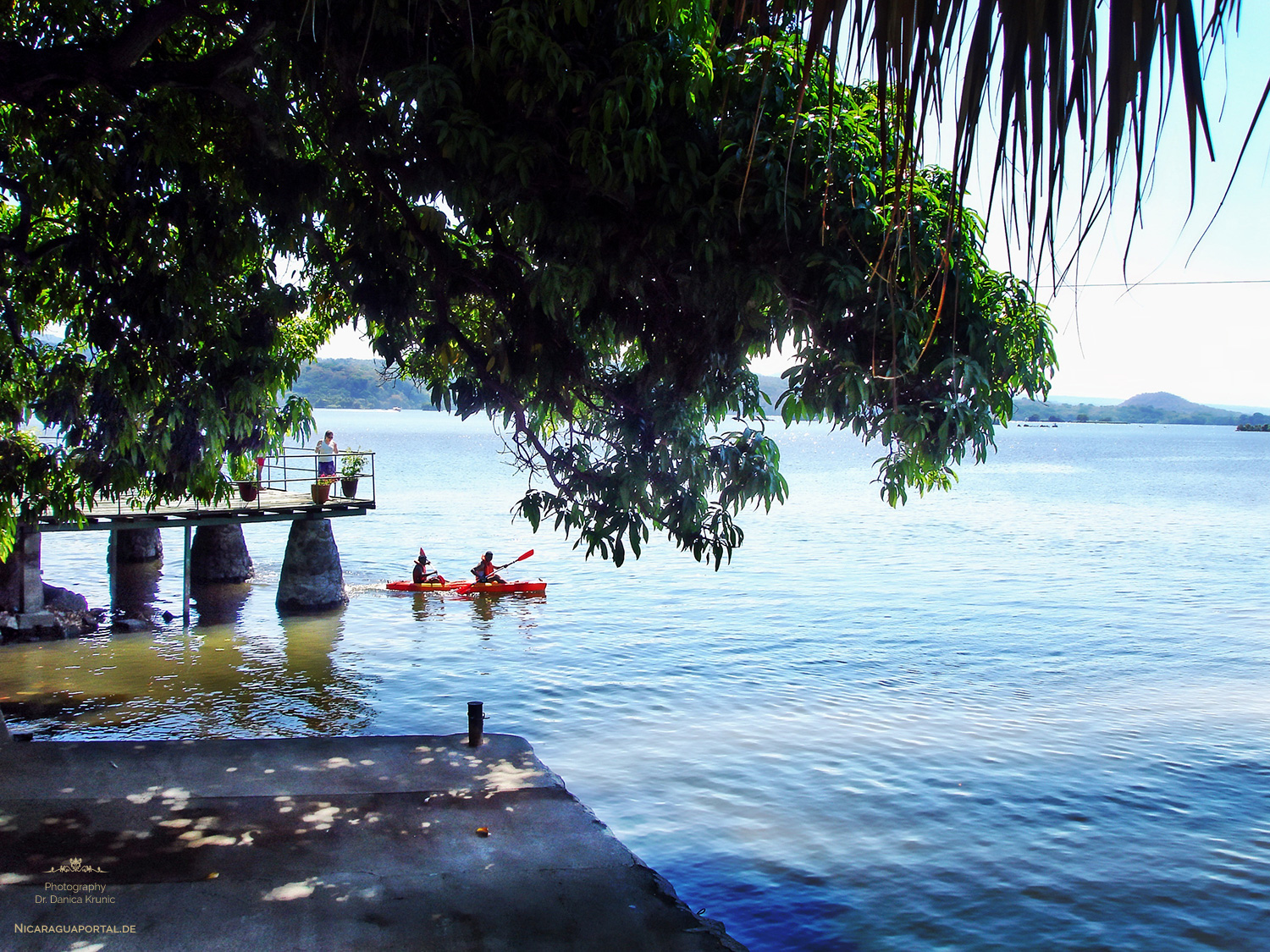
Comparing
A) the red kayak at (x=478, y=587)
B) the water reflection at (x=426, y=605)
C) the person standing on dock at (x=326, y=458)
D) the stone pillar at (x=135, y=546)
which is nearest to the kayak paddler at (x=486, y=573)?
the red kayak at (x=478, y=587)

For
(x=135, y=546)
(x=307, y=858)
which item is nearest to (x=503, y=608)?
(x=135, y=546)

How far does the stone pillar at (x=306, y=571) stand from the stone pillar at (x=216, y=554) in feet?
12.1

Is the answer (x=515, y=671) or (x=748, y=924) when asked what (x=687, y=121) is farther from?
(x=515, y=671)

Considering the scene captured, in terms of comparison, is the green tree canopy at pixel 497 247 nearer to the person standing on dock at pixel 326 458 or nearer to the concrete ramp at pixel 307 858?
the concrete ramp at pixel 307 858

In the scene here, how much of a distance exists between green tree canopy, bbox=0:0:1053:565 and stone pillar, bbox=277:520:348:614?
50.7ft

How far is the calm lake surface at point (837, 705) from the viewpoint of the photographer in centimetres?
1050

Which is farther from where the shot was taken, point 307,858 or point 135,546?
point 135,546

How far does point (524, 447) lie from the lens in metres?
8.51

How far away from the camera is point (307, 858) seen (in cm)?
661

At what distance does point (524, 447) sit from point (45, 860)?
14.7 feet

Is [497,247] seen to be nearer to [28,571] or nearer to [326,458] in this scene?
[28,571]

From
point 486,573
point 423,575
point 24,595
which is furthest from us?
point 423,575

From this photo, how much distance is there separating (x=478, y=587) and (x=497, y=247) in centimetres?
1951

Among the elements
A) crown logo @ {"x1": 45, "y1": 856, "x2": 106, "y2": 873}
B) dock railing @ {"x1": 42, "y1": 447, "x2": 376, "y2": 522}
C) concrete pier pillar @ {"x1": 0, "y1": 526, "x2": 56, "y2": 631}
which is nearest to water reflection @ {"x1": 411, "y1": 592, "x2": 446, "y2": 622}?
dock railing @ {"x1": 42, "y1": 447, "x2": 376, "y2": 522}
